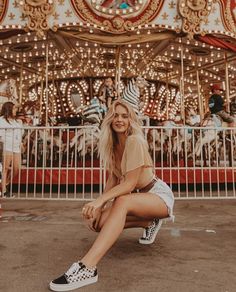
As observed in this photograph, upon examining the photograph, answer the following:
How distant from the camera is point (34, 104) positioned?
13.8m

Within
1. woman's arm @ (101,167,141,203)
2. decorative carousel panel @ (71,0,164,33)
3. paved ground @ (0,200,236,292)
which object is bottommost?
paved ground @ (0,200,236,292)

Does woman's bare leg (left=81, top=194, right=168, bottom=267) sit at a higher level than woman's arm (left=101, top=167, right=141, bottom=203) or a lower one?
lower

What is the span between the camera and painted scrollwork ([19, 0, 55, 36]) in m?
8.37

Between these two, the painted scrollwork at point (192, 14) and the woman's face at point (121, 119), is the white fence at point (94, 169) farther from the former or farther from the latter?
the woman's face at point (121, 119)

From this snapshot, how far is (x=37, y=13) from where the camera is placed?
8406mm

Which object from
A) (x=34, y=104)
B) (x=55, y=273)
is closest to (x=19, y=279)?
(x=55, y=273)

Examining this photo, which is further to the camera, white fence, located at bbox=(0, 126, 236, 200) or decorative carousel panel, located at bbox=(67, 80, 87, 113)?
decorative carousel panel, located at bbox=(67, 80, 87, 113)

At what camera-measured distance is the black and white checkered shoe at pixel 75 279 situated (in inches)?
75.5

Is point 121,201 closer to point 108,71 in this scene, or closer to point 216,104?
point 216,104

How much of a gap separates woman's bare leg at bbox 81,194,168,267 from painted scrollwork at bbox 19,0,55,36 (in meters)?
6.96

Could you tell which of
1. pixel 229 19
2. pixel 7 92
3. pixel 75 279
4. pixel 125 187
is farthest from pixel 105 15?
pixel 75 279

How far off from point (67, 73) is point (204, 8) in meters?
7.48

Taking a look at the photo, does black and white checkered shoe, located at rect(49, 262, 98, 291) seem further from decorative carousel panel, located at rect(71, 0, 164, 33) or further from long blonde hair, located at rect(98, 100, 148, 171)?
decorative carousel panel, located at rect(71, 0, 164, 33)

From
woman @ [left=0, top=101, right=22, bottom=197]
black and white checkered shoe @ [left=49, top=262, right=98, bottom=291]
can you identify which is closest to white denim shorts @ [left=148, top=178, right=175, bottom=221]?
black and white checkered shoe @ [left=49, top=262, right=98, bottom=291]
